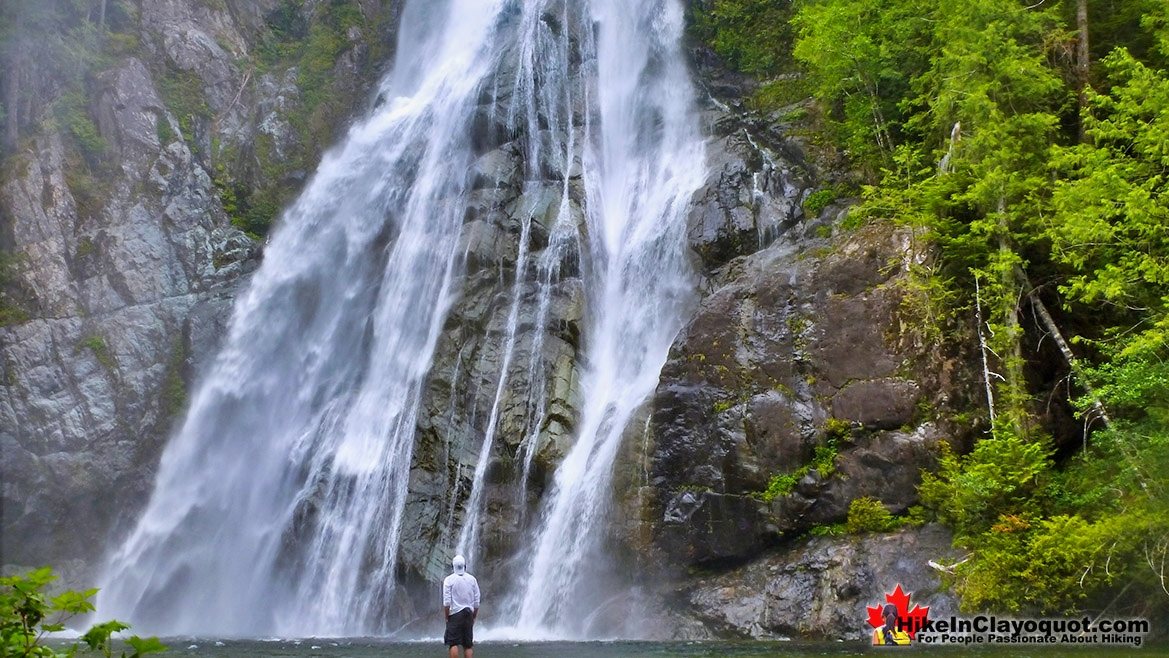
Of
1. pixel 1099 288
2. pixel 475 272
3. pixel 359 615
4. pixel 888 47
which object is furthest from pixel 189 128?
A: pixel 1099 288

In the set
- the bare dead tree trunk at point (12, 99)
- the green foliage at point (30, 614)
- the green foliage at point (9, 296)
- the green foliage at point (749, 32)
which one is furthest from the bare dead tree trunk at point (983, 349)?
the bare dead tree trunk at point (12, 99)

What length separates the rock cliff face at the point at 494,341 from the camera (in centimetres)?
1506

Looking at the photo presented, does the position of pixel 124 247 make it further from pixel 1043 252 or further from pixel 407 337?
pixel 1043 252

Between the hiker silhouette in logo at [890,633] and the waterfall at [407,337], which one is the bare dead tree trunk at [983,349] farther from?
the waterfall at [407,337]

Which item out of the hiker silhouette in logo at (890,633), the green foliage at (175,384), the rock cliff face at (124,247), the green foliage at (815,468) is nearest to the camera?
the hiker silhouette in logo at (890,633)

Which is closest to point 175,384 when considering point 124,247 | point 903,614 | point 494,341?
point 124,247

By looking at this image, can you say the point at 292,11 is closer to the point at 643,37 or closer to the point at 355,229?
the point at 355,229

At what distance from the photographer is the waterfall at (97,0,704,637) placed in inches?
768

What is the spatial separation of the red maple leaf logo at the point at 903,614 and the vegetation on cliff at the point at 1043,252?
0.76m

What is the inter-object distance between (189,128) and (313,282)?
890cm

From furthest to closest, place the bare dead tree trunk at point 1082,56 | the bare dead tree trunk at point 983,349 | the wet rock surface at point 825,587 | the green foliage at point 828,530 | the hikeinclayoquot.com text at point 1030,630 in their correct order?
the bare dead tree trunk at point 1082,56 → the green foliage at point 828,530 → the bare dead tree trunk at point 983,349 → the wet rock surface at point 825,587 → the hikeinclayoquot.com text at point 1030,630

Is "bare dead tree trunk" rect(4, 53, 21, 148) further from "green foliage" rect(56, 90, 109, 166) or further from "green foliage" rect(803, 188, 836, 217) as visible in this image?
"green foliage" rect(803, 188, 836, 217)

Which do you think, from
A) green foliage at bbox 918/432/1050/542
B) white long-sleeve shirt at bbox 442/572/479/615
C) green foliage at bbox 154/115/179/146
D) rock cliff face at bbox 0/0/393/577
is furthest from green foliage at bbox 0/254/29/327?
green foliage at bbox 918/432/1050/542

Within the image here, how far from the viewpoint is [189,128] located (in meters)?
31.1
